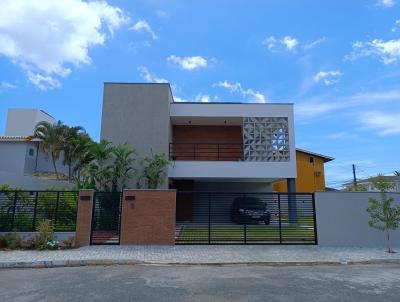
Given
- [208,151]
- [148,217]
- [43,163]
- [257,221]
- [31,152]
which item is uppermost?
[31,152]

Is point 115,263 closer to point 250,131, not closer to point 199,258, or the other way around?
point 199,258

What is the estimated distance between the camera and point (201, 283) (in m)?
7.10

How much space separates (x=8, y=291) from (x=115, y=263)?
343 cm

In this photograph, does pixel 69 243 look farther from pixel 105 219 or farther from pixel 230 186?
pixel 230 186

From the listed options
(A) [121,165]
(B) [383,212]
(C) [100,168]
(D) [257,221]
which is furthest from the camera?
(C) [100,168]

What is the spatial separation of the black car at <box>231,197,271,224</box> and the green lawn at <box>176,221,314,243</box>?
1.55 ft

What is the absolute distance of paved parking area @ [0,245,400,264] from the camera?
990cm

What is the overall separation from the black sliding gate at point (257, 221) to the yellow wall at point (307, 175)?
1697cm

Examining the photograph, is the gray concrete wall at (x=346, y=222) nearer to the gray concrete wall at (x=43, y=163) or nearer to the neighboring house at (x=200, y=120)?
the neighboring house at (x=200, y=120)

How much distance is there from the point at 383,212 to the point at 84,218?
448 inches

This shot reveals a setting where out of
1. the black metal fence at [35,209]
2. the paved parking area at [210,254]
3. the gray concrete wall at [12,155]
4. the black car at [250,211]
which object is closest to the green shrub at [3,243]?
the black metal fence at [35,209]

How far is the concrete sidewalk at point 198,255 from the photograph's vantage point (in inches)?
380

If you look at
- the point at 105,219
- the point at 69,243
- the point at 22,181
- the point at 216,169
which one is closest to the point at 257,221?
the point at 216,169

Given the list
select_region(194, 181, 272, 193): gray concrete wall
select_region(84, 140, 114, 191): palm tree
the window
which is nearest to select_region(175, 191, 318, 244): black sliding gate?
select_region(84, 140, 114, 191): palm tree
